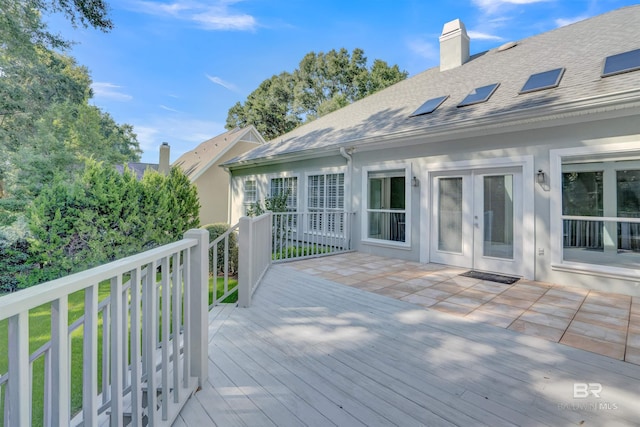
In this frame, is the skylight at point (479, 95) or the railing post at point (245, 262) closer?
the railing post at point (245, 262)

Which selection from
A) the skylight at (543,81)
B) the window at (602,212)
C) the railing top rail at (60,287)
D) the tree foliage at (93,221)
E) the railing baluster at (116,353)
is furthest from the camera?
the tree foliage at (93,221)

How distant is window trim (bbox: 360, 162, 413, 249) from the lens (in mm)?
6598

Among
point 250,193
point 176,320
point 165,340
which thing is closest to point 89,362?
point 165,340

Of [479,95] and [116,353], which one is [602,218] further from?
[116,353]

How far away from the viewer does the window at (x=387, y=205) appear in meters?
A: 6.81

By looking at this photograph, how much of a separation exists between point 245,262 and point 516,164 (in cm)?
463

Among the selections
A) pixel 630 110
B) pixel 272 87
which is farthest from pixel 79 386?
pixel 272 87

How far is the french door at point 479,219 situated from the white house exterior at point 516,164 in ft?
0.06

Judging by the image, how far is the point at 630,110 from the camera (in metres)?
4.17

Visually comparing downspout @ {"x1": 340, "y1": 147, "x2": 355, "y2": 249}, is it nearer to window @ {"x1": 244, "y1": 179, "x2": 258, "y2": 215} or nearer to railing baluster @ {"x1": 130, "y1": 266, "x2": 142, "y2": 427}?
window @ {"x1": 244, "y1": 179, "x2": 258, "y2": 215}

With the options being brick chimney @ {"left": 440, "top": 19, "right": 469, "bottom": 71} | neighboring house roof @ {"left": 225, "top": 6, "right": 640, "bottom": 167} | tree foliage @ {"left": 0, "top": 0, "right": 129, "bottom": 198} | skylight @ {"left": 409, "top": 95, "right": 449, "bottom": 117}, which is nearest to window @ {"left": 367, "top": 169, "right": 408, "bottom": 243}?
neighboring house roof @ {"left": 225, "top": 6, "right": 640, "bottom": 167}

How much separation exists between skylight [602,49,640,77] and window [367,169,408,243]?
3501 mm

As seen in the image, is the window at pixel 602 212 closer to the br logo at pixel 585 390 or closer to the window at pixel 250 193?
the br logo at pixel 585 390

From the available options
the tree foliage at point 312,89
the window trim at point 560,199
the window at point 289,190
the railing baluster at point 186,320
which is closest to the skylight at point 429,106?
the window trim at point 560,199
